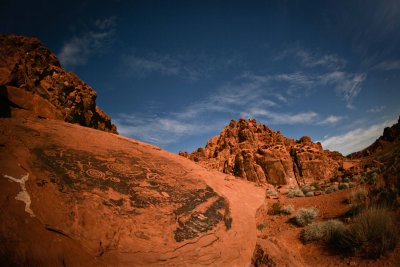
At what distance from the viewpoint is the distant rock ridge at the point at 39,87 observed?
6.46 m

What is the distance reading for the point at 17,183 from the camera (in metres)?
3.15

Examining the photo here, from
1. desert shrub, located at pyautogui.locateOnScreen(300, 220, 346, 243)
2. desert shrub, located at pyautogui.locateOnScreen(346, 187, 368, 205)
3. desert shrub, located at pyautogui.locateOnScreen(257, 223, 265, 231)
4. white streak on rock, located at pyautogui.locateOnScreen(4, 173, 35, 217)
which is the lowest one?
desert shrub, located at pyautogui.locateOnScreen(257, 223, 265, 231)

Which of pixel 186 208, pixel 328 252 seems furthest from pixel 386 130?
pixel 186 208

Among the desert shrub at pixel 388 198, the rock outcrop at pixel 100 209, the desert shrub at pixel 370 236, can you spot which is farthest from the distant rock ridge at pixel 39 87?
the desert shrub at pixel 388 198

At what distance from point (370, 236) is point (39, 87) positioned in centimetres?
1204

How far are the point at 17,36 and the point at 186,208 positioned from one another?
989cm

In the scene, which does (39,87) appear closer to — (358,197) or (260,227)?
(260,227)

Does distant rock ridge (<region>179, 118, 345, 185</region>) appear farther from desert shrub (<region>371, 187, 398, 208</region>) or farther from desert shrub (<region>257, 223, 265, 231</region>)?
desert shrub (<region>371, 187, 398, 208</region>)

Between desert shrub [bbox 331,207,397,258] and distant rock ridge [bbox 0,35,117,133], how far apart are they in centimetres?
954

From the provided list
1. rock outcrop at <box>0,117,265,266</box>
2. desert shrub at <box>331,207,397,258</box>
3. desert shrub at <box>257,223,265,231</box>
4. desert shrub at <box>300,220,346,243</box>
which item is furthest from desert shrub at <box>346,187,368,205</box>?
rock outcrop at <box>0,117,265,266</box>

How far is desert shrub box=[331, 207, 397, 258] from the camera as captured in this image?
4.88 metres

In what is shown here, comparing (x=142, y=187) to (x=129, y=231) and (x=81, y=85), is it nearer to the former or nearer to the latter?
(x=129, y=231)

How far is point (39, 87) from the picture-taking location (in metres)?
8.49

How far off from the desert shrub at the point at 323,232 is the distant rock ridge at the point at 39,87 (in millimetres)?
9577
